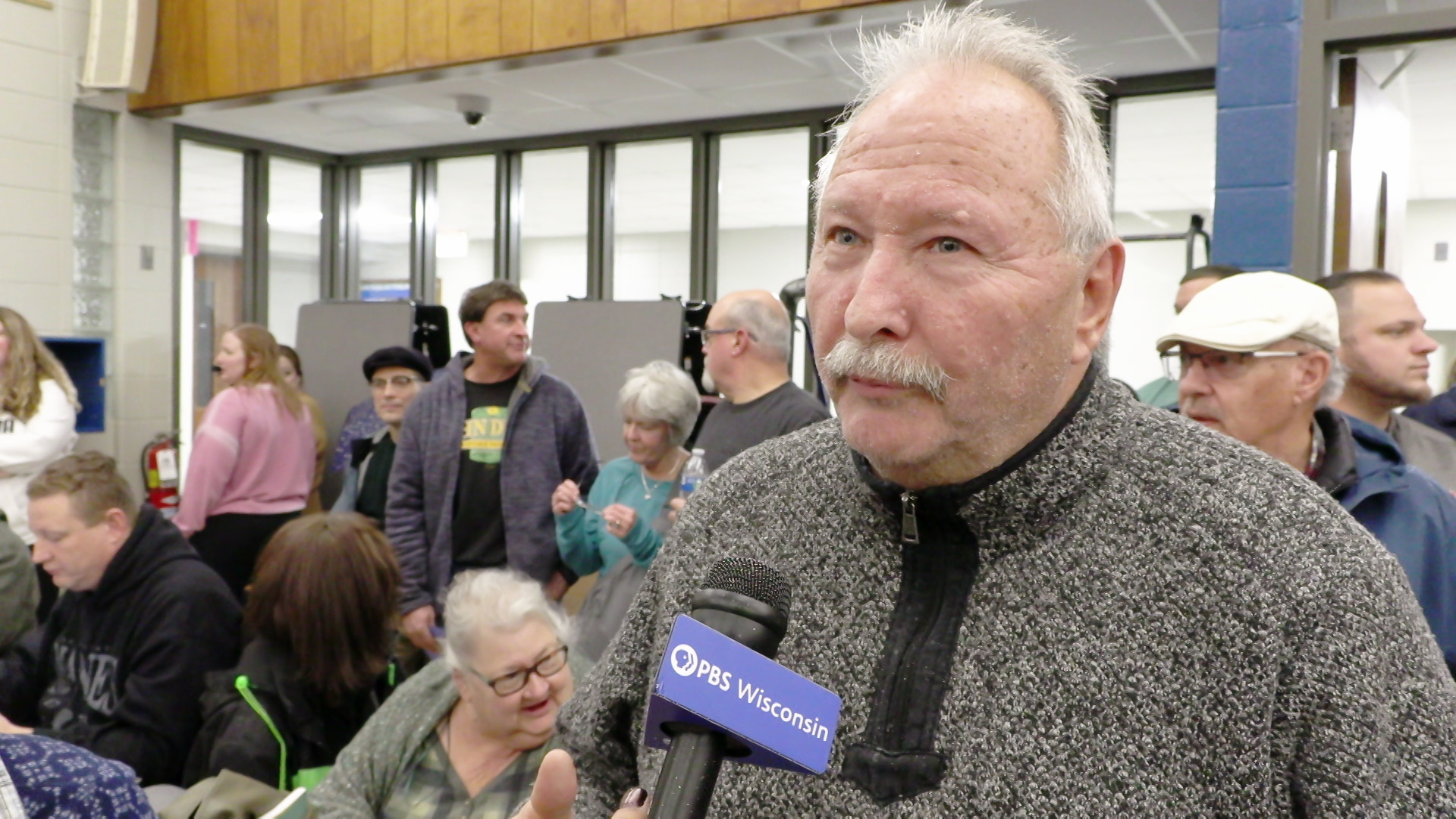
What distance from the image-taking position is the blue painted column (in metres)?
3.05

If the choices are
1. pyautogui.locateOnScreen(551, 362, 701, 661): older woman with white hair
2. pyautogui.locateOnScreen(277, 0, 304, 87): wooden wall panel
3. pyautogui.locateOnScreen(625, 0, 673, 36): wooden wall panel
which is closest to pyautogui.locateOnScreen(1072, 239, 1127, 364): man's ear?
pyautogui.locateOnScreen(551, 362, 701, 661): older woman with white hair

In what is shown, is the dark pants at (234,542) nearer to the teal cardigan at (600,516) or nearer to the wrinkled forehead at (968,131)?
the teal cardigan at (600,516)

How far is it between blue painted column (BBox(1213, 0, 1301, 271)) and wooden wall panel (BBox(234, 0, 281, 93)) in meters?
4.87

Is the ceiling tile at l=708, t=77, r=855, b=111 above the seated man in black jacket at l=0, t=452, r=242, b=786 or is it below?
above

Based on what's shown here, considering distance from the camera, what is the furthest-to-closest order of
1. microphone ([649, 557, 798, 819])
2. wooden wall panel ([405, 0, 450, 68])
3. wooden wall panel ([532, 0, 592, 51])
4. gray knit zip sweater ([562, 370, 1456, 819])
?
wooden wall panel ([405, 0, 450, 68]) < wooden wall panel ([532, 0, 592, 51]) < gray knit zip sweater ([562, 370, 1456, 819]) < microphone ([649, 557, 798, 819])

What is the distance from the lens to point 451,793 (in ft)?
6.89

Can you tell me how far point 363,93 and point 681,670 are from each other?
A: 20.2ft

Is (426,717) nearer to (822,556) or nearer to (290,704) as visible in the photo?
(290,704)

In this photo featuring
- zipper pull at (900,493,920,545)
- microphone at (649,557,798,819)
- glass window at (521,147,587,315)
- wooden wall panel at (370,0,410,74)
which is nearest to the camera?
microphone at (649,557,798,819)

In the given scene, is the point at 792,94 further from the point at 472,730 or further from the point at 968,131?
the point at 968,131

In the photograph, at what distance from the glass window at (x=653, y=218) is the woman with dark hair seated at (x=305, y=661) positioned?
15.1 ft

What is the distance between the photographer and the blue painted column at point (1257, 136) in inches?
120

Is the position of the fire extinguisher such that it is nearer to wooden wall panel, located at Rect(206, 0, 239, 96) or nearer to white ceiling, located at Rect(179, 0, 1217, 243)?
white ceiling, located at Rect(179, 0, 1217, 243)

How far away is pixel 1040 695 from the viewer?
0.75m
